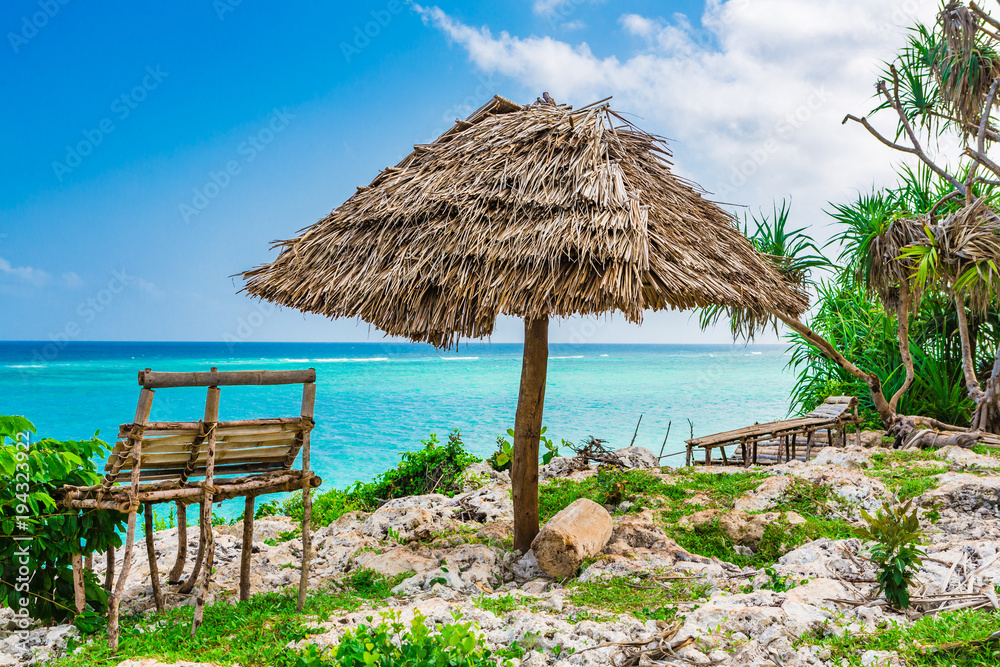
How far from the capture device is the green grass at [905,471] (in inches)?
181

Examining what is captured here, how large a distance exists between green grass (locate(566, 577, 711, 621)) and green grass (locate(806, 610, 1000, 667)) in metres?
0.72

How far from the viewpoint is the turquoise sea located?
602 inches

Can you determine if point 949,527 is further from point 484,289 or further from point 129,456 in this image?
point 129,456

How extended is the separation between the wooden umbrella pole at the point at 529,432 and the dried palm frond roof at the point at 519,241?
1.79 ft

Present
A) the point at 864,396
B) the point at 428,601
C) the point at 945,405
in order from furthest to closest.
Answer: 1. the point at 864,396
2. the point at 945,405
3. the point at 428,601

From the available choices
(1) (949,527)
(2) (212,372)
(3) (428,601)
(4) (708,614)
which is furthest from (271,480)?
(1) (949,527)

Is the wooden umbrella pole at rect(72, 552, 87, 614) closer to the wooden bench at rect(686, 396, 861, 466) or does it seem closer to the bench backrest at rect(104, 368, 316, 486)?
the bench backrest at rect(104, 368, 316, 486)

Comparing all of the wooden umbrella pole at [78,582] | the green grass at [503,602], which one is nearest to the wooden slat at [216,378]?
the wooden umbrella pole at [78,582]

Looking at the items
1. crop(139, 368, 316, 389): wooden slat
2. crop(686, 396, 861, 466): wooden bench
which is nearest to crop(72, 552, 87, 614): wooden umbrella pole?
crop(139, 368, 316, 389): wooden slat

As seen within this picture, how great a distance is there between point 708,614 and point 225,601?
247 cm

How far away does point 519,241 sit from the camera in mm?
3408

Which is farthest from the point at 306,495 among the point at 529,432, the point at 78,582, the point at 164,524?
the point at 164,524

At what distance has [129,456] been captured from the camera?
9.14 feet

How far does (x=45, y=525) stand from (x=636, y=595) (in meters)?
2.84
